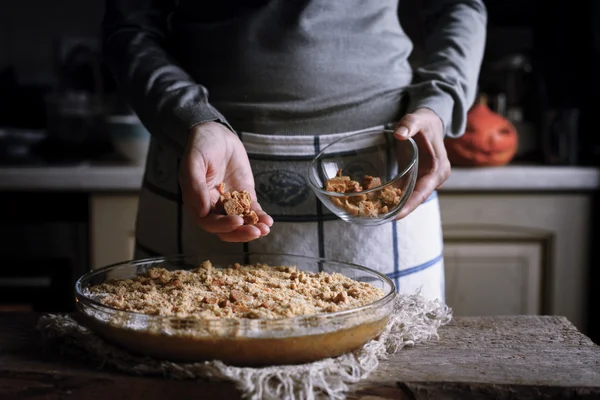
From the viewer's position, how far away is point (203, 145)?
804 mm

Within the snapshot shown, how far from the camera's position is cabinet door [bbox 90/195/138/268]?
1793 millimetres

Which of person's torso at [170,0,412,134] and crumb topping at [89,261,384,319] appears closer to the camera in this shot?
crumb topping at [89,261,384,319]

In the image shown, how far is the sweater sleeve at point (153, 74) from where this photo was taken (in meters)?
0.91

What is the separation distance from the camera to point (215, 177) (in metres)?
0.82

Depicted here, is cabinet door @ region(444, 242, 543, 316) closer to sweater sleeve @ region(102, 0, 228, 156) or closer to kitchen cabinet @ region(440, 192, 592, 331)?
kitchen cabinet @ region(440, 192, 592, 331)

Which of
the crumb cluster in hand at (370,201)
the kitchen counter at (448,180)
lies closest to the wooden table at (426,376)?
the crumb cluster in hand at (370,201)

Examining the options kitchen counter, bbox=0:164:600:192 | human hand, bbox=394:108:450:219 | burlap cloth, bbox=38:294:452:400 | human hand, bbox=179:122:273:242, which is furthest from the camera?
kitchen counter, bbox=0:164:600:192

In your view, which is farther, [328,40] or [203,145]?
[328,40]

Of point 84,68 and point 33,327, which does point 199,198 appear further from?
point 84,68

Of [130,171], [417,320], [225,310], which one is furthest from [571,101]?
[225,310]

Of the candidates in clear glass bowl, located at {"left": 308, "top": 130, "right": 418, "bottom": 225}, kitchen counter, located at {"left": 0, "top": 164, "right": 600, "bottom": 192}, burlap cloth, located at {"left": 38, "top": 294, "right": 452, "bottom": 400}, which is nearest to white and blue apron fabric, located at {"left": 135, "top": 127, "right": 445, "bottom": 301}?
clear glass bowl, located at {"left": 308, "top": 130, "right": 418, "bottom": 225}

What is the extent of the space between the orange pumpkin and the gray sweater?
0.81m

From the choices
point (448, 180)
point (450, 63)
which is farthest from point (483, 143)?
point (450, 63)

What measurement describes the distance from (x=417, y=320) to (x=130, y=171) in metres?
1.18
